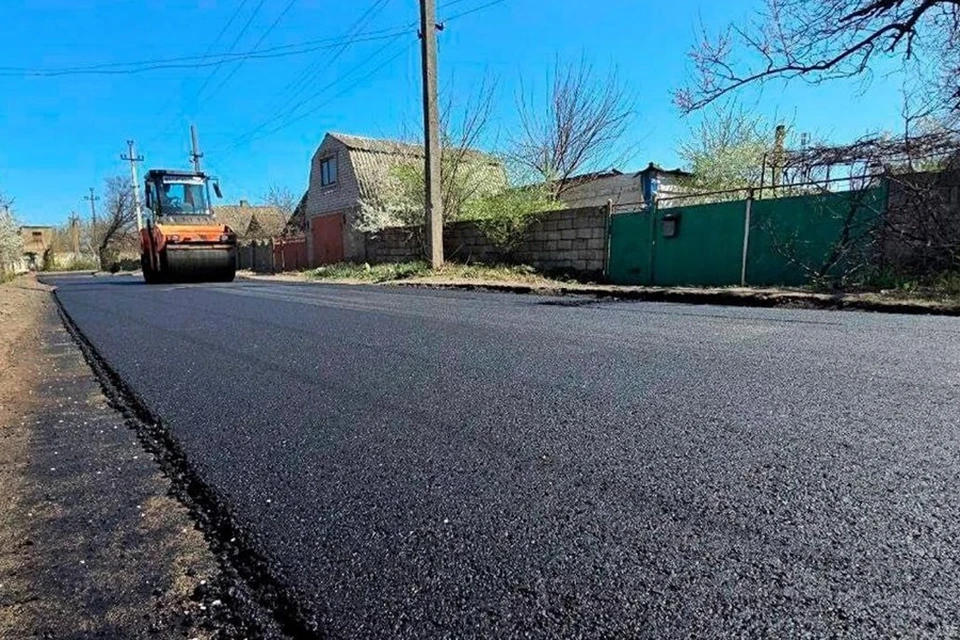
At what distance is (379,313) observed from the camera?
7.16 m

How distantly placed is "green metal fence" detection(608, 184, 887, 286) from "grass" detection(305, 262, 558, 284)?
192cm

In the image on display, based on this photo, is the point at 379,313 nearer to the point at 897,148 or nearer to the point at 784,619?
the point at 784,619

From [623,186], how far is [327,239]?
1329 cm

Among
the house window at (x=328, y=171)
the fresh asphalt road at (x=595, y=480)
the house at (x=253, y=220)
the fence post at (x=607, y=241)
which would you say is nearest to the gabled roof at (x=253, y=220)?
the house at (x=253, y=220)

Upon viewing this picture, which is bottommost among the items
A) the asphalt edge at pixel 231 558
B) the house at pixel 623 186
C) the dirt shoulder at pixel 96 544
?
the dirt shoulder at pixel 96 544

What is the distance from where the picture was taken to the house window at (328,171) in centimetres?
2481

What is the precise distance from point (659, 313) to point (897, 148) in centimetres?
483

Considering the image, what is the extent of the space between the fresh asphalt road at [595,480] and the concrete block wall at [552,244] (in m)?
7.76

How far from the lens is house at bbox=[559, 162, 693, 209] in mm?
23250

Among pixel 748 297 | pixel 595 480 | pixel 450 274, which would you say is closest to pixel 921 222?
pixel 748 297

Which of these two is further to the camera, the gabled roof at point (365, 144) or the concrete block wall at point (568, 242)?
the gabled roof at point (365, 144)

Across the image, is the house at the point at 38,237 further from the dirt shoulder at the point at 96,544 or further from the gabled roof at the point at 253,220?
the dirt shoulder at the point at 96,544

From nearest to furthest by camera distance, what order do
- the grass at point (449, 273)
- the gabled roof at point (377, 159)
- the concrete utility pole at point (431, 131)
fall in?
the grass at point (449, 273) < the concrete utility pole at point (431, 131) < the gabled roof at point (377, 159)

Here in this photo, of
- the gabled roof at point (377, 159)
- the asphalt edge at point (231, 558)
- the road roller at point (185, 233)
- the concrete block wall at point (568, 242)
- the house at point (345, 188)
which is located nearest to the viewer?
the asphalt edge at point (231, 558)
